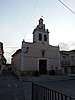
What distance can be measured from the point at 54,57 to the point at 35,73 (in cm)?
609

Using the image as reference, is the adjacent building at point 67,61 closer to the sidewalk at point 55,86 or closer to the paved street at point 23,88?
the sidewalk at point 55,86

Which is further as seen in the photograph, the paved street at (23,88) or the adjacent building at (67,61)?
the adjacent building at (67,61)

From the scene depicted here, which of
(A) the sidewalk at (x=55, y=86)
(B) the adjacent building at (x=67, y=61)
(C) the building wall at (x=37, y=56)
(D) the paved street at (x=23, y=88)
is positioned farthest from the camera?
(B) the adjacent building at (x=67, y=61)

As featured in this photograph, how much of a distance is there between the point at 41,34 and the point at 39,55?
4.62 meters

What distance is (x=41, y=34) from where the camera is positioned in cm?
2828

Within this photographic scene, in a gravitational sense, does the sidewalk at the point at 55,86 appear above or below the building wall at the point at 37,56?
below

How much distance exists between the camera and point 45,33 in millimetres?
28656

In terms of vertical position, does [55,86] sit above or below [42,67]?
below

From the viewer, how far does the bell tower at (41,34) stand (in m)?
27.8

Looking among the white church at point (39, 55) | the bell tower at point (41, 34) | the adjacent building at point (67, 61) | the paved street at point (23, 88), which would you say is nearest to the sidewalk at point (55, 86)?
the paved street at point (23, 88)

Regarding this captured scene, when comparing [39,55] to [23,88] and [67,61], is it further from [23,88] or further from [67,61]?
[23,88]

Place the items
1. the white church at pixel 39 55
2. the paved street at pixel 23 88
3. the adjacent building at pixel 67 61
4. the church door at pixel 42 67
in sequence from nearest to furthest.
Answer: the paved street at pixel 23 88 → the white church at pixel 39 55 → the church door at pixel 42 67 → the adjacent building at pixel 67 61

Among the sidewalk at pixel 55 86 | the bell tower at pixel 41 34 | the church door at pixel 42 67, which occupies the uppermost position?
the bell tower at pixel 41 34

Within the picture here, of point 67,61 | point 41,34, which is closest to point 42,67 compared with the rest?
point 67,61
